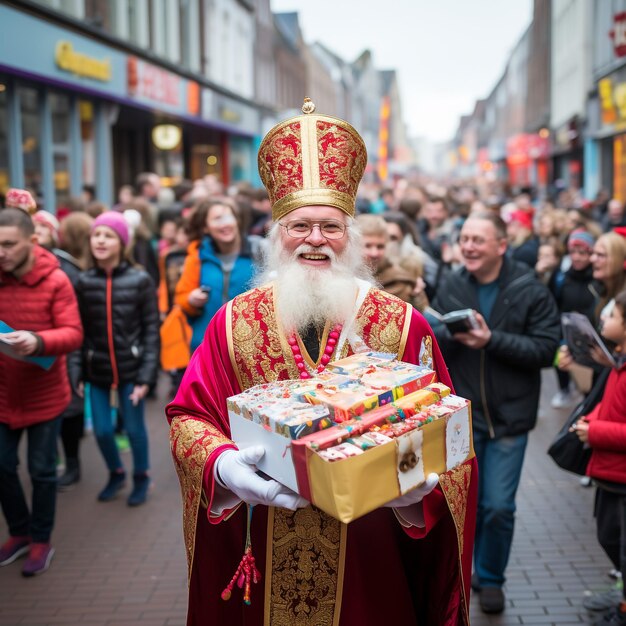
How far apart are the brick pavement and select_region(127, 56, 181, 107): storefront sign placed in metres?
12.1

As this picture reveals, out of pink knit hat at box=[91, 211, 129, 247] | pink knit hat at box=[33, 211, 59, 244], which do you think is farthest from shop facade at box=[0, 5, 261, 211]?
pink knit hat at box=[91, 211, 129, 247]

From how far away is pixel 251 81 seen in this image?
102 ft

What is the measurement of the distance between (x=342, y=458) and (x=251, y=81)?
30660mm

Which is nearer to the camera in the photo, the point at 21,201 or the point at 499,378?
the point at 499,378

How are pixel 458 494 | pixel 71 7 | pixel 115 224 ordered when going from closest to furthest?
1. pixel 458 494
2. pixel 115 224
3. pixel 71 7

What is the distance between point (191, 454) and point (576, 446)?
8.82ft

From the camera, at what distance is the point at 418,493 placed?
2.27 m

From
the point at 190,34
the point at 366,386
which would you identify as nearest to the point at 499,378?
the point at 366,386

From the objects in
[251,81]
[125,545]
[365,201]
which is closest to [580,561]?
[125,545]

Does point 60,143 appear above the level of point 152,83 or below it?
below

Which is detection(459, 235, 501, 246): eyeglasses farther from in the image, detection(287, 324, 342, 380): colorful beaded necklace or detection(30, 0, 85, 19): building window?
detection(30, 0, 85, 19): building window

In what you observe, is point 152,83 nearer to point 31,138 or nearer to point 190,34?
point 190,34

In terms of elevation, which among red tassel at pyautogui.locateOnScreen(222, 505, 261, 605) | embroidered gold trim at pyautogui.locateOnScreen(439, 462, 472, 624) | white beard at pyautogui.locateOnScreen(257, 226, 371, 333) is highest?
white beard at pyautogui.locateOnScreen(257, 226, 371, 333)

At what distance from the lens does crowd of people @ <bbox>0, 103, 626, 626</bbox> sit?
271cm
